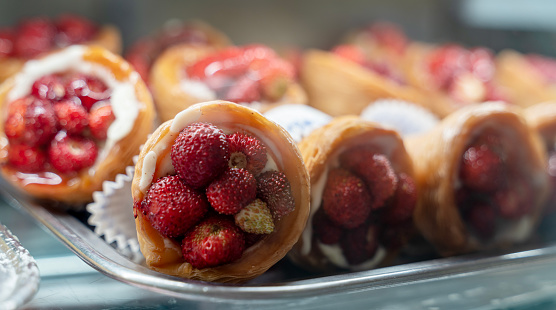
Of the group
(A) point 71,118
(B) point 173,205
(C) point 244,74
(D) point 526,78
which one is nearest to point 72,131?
(A) point 71,118

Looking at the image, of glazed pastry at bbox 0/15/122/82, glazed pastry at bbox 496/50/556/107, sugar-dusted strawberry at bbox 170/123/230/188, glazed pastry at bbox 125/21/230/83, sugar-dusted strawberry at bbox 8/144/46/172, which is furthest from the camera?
glazed pastry at bbox 496/50/556/107

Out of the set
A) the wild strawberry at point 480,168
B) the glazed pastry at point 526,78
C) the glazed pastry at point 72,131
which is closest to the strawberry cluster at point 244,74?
the glazed pastry at point 72,131

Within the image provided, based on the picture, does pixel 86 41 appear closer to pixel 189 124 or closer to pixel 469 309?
pixel 189 124

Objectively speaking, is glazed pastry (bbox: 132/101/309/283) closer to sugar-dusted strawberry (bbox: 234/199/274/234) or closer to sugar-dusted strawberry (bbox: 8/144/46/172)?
sugar-dusted strawberry (bbox: 234/199/274/234)

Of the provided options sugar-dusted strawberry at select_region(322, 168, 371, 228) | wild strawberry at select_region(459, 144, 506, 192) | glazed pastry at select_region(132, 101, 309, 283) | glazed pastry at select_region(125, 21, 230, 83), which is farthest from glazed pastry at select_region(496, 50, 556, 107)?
glazed pastry at select_region(132, 101, 309, 283)

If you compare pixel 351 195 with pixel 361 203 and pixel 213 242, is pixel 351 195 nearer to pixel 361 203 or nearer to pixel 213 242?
pixel 361 203

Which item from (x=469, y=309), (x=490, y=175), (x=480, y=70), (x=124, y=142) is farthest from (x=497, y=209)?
(x=480, y=70)
